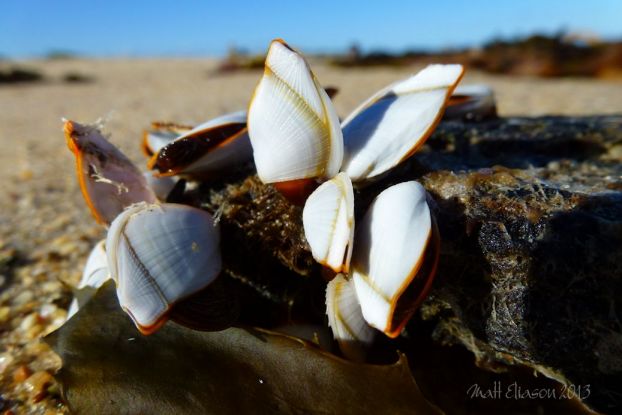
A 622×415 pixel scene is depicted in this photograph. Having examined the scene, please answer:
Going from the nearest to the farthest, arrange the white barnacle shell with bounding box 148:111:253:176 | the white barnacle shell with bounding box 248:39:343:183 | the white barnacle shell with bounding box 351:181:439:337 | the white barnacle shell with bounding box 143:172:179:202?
the white barnacle shell with bounding box 351:181:439:337, the white barnacle shell with bounding box 248:39:343:183, the white barnacle shell with bounding box 148:111:253:176, the white barnacle shell with bounding box 143:172:179:202

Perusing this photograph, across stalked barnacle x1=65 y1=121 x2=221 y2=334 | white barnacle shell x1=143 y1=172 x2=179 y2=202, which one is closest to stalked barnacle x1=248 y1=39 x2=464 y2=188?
stalked barnacle x1=65 y1=121 x2=221 y2=334

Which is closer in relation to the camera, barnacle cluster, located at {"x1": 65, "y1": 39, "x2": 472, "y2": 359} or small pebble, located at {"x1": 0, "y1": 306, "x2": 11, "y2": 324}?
barnacle cluster, located at {"x1": 65, "y1": 39, "x2": 472, "y2": 359}

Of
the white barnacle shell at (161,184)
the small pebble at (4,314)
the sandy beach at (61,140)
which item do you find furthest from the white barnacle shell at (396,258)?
the small pebble at (4,314)

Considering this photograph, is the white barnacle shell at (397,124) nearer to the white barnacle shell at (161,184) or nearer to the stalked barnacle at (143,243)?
the stalked barnacle at (143,243)

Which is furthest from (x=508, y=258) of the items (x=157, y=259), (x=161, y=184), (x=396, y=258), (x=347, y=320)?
(x=161, y=184)

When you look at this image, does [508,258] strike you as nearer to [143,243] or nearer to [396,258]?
[396,258]

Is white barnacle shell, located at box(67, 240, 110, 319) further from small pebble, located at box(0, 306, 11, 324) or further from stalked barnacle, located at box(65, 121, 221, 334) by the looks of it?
small pebble, located at box(0, 306, 11, 324)

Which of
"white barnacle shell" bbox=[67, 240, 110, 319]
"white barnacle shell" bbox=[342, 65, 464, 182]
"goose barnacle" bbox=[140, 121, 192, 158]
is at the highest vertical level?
"white barnacle shell" bbox=[342, 65, 464, 182]
